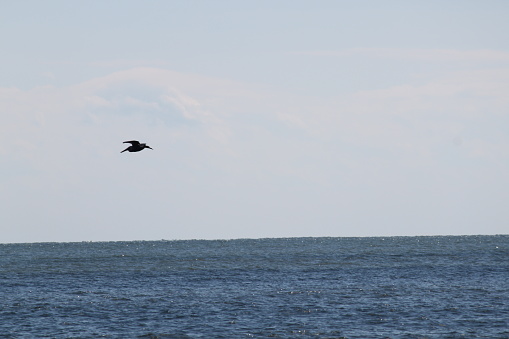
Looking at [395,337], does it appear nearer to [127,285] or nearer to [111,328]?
[111,328]

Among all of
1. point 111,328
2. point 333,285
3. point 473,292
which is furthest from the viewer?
point 333,285

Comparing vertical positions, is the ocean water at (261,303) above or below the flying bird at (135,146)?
below

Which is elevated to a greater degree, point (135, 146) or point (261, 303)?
point (135, 146)

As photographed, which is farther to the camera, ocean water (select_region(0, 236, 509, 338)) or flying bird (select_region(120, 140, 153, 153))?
ocean water (select_region(0, 236, 509, 338))

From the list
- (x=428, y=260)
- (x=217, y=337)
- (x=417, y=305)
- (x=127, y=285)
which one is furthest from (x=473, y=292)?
(x=428, y=260)

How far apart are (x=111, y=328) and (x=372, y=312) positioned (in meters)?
14.4

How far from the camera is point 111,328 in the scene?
3728 centimetres

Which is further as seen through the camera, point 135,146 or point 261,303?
point 261,303

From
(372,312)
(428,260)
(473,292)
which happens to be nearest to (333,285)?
(473,292)

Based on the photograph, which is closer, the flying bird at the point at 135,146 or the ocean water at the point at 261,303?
the flying bird at the point at 135,146

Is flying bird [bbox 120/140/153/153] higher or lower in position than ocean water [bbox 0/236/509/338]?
higher

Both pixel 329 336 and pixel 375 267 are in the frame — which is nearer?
pixel 329 336

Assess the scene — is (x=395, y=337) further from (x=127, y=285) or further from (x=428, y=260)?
(x=428, y=260)

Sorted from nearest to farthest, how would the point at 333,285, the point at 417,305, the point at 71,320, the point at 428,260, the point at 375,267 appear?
the point at 71,320 < the point at 417,305 < the point at 333,285 < the point at 375,267 < the point at 428,260
